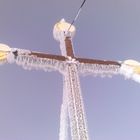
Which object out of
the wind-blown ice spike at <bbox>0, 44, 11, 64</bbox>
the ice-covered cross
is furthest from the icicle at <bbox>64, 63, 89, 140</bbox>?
the wind-blown ice spike at <bbox>0, 44, 11, 64</bbox>

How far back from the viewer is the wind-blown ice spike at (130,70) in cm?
1269

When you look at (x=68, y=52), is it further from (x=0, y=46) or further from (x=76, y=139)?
(x=76, y=139)

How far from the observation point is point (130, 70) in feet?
41.7

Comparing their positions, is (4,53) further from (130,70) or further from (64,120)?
(130,70)

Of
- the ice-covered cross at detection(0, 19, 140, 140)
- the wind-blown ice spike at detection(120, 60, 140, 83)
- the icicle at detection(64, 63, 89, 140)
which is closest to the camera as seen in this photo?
the icicle at detection(64, 63, 89, 140)

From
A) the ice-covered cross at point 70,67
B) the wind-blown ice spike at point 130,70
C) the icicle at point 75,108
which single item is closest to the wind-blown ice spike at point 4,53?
the ice-covered cross at point 70,67

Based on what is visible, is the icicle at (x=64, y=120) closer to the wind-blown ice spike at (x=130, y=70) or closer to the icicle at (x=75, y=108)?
the icicle at (x=75, y=108)

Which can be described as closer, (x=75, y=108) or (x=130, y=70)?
(x=75, y=108)

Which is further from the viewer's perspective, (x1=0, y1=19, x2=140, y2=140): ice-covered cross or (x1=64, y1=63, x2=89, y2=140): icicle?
(x1=0, y1=19, x2=140, y2=140): ice-covered cross

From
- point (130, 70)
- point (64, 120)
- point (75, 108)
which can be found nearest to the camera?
point (75, 108)

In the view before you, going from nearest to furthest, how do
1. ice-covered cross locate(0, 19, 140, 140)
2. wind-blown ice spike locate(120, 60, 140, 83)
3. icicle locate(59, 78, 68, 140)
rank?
ice-covered cross locate(0, 19, 140, 140) < icicle locate(59, 78, 68, 140) < wind-blown ice spike locate(120, 60, 140, 83)

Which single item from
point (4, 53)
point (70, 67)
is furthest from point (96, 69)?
point (4, 53)

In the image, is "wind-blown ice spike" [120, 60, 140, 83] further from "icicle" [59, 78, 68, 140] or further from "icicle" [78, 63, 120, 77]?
"icicle" [59, 78, 68, 140]

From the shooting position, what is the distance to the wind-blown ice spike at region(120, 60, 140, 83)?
41.6 ft
